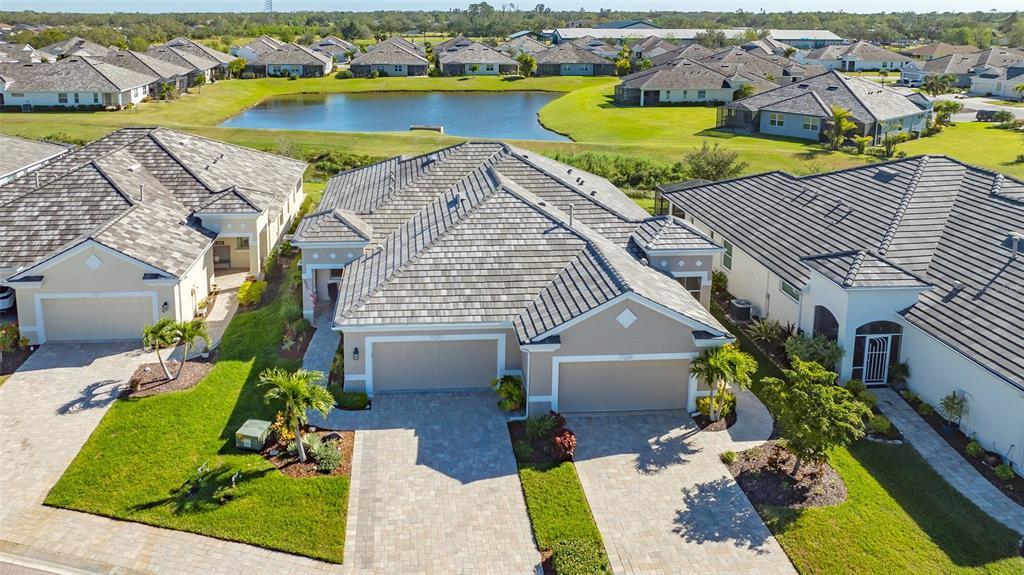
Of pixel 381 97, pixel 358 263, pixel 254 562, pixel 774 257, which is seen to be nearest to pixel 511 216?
pixel 358 263

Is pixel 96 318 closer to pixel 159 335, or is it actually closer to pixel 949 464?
pixel 159 335

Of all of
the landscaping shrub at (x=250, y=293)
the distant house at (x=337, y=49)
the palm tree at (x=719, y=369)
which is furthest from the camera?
the distant house at (x=337, y=49)

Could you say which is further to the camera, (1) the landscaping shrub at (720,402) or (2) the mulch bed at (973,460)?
(1) the landscaping shrub at (720,402)

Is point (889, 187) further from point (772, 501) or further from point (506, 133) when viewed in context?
point (506, 133)

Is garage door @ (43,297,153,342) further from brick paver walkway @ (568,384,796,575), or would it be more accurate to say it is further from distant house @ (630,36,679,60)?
distant house @ (630,36,679,60)

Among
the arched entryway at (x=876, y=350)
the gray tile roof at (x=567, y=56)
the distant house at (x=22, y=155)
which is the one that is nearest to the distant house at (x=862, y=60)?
the gray tile roof at (x=567, y=56)

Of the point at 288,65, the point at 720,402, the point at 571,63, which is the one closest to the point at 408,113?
the point at 288,65

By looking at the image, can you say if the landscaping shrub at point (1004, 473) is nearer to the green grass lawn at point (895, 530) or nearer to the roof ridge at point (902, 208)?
the green grass lawn at point (895, 530)
